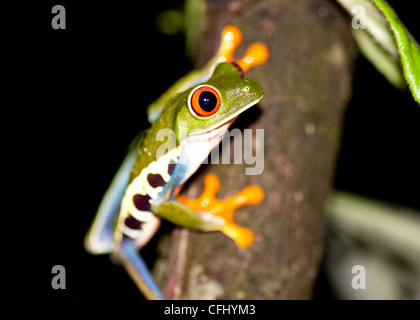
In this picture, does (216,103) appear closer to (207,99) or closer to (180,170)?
(207,99)

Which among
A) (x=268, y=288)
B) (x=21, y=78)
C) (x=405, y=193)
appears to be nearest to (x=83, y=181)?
(x=21, y=78)

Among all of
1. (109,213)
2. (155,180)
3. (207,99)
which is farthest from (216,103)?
(109,213)

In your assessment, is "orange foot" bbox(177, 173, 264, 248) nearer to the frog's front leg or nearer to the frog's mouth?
the frog's front leg

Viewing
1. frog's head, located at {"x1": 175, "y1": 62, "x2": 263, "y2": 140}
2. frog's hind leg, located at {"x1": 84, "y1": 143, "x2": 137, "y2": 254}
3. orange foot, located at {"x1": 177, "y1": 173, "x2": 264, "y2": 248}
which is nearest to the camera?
frog's head, located at {"x1": 175, "y1": 62, "x2": 263, "y2": 140}

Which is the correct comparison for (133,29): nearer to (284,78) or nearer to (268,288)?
(284,78)

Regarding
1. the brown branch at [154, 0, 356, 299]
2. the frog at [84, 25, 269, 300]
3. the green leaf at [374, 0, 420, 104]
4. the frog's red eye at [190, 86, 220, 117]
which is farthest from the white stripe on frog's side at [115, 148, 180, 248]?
the green leaf at [374, 0, 420, 104]

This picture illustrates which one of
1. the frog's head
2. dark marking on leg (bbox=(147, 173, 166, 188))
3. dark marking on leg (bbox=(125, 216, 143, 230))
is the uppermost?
the frog's head

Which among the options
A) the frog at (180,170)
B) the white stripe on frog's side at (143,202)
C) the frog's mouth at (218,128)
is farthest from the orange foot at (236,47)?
the white stripe on frog's side at (143,202)
